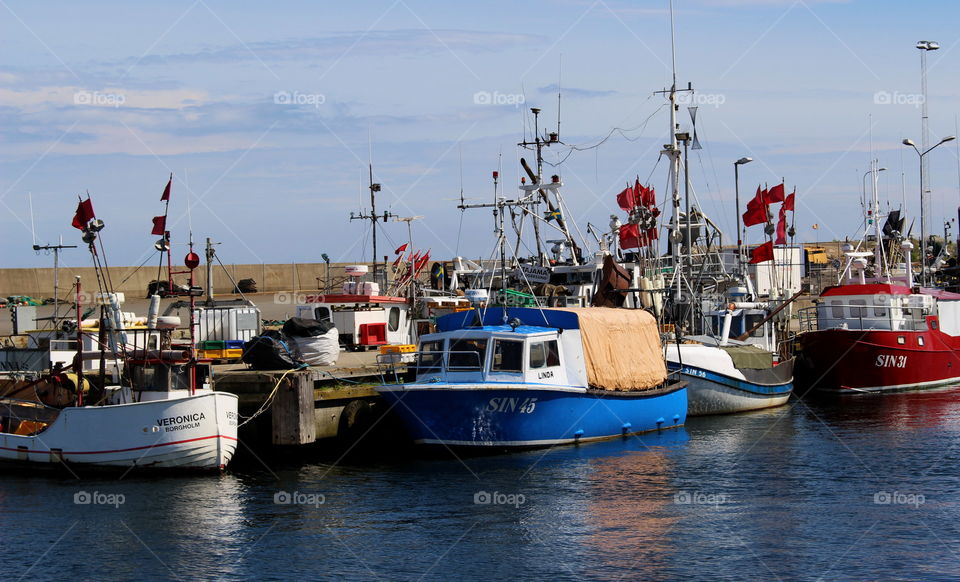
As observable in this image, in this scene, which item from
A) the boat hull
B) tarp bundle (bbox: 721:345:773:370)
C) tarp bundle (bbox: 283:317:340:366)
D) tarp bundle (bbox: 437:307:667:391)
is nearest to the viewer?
tarp bundle (bbox: 437:307:667:391)

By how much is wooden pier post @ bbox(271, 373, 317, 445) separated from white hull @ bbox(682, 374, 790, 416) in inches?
524

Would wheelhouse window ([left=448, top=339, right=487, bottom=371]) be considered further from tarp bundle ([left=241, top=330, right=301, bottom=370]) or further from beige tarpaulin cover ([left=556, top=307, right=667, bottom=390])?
tarp bundle ([left=241, top=330, right=301, bottom=370])

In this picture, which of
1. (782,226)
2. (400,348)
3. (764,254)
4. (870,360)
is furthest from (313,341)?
(782,226)

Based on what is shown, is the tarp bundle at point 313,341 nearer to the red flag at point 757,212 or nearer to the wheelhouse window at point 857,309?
the red flag at point 757,212

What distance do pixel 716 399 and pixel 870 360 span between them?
9974mm

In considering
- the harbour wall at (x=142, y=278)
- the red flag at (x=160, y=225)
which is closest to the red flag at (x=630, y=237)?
the red flag at (x=160, y=225)

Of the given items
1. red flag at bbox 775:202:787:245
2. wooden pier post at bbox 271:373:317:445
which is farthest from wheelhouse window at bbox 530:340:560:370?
red flag at bbox 775:202:787:245

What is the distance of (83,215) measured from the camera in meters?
26.5

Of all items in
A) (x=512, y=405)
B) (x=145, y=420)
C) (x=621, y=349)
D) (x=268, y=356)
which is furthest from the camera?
(x=621, y=349)

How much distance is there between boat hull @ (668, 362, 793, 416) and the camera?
36562 millimetres

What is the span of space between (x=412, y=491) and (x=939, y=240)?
89.6 m

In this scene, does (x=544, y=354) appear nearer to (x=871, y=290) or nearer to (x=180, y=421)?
(x=180, y=421)

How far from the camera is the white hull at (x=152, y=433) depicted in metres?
Result: 25.3

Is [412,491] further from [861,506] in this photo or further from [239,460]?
[861,506]
